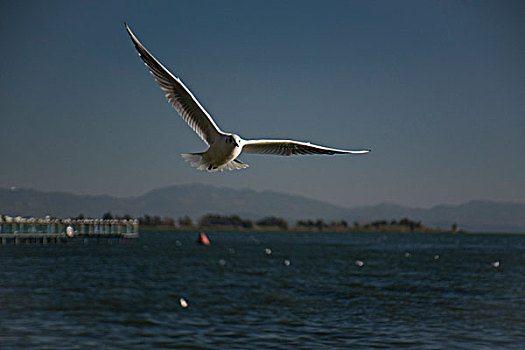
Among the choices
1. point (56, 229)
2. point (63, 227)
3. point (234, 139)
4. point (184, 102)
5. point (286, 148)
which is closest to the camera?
point (234, 139)

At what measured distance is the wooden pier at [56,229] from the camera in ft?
266

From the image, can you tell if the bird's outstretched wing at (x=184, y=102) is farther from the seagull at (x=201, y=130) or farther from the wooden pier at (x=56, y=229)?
the wooden pier at (x=56, y=229)

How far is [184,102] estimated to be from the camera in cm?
1045

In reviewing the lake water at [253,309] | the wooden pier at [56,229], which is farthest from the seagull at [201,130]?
the wooden pier at [56,229]

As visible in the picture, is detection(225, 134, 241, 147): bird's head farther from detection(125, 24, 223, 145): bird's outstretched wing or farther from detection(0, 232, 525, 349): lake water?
detection(0, 232, 525, 349): lake water

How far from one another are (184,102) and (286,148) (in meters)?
2.37

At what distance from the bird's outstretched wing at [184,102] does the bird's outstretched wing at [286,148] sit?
0.83m

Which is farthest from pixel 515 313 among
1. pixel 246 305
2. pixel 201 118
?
pixel 201 118

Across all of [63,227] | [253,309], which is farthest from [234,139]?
A: [63,227]

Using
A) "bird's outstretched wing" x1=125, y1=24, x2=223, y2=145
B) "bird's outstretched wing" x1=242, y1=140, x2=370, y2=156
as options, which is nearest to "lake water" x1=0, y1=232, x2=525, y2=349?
"bird's outstretched wing" x1=242, y1=140, x2=370, y2=156

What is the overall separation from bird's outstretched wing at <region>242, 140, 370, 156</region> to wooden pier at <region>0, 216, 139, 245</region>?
245 ft

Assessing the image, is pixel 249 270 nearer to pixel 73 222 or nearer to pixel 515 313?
pixel 515 313

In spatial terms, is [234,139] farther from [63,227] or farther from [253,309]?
[63,227]

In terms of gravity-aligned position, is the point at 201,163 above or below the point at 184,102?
below
